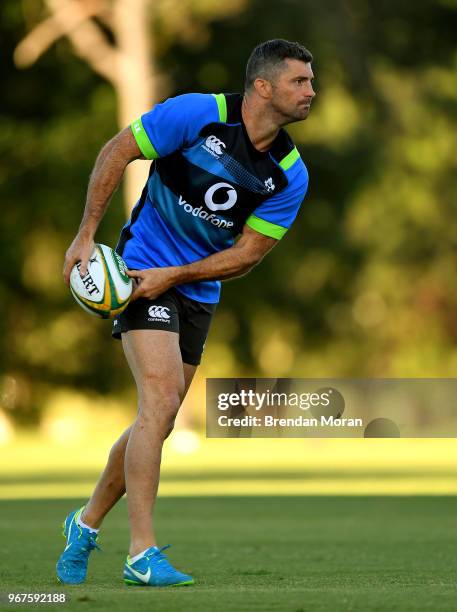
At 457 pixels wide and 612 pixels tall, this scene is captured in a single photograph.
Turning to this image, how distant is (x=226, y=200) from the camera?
718 centimetres

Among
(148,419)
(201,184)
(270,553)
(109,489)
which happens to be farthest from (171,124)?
(270,553)

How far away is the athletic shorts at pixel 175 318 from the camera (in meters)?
7.07

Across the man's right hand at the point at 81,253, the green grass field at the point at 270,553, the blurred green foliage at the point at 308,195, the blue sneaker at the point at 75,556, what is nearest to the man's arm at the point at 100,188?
the man's right hand at the point at 81,253

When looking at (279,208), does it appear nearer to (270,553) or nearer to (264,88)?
(264,88)

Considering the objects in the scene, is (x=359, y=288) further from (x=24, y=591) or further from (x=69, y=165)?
(x=24, y=591)

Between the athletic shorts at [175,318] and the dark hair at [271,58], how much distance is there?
101 cm

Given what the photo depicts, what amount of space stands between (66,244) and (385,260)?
470 inches

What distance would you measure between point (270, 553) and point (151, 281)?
2.63 meters

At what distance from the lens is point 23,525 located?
445 inches

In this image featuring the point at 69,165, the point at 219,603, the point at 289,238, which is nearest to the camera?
the point at 219,603

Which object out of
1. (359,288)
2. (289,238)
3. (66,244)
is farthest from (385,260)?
(66,244)

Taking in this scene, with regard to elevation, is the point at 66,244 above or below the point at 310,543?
above

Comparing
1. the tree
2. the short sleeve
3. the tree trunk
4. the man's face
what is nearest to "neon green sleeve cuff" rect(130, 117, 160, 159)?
the short sleeve

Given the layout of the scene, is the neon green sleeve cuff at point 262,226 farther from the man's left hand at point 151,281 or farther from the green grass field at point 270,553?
the green grass field at point 270,553
